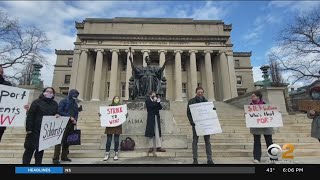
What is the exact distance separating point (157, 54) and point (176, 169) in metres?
34.6

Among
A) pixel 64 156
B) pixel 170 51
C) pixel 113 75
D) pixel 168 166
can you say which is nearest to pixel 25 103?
pixel 64 156

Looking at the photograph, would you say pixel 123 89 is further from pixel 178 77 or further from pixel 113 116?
pixel 113 116

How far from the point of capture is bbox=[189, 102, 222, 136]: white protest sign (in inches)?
212

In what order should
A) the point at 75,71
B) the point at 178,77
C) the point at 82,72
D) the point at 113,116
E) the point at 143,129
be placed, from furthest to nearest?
the point at 75,71, the point at 82,72, the point at 178,77, the point at 143,129, the point at 113,116

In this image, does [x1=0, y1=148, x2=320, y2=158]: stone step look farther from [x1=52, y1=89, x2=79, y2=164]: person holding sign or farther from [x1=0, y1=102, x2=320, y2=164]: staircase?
[x1=52, y1=89, x2=79, y2=164]: person holding sign

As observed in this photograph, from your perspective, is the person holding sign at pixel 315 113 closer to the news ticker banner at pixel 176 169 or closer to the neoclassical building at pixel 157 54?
the news ticker banner at pixel 176 169

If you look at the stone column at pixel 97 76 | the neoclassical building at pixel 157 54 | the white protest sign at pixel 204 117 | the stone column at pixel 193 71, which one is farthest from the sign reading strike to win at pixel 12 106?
the stone column at pixel 193 71

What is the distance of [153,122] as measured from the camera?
21.7 ft

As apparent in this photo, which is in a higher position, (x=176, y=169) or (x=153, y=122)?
(x=153, y=122)

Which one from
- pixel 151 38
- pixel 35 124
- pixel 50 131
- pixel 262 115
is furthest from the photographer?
pixel 151 38

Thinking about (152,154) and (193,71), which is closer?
(152,154)

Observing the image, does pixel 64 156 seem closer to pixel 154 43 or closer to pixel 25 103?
pixel 25 103

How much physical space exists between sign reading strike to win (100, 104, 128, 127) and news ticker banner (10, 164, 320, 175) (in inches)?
146

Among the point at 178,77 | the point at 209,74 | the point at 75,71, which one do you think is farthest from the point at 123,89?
the point at 209,74
